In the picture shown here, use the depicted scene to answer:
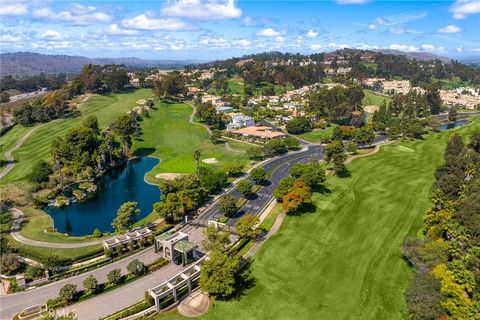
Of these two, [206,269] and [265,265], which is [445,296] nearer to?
[265,265]

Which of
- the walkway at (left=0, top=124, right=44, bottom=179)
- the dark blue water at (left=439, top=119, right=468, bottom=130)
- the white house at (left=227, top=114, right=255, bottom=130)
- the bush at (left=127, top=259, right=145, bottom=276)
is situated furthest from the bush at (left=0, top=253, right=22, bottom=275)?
the dark blue water at (left=439, top=119, right=468, bottom=130)

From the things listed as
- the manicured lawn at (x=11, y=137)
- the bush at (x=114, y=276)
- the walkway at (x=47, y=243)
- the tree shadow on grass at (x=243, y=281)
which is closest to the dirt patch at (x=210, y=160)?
the walkway at (x=47, y=243)

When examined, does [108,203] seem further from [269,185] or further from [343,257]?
[343,257]

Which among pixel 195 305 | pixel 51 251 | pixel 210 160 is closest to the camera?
pixel 195 305

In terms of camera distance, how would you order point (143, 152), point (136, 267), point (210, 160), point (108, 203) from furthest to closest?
point (143, 152)
point (210, 160)
point (108, 203)
point (136, 267)

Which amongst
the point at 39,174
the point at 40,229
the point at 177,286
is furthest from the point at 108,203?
the point at 177,286

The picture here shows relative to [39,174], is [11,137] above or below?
above
